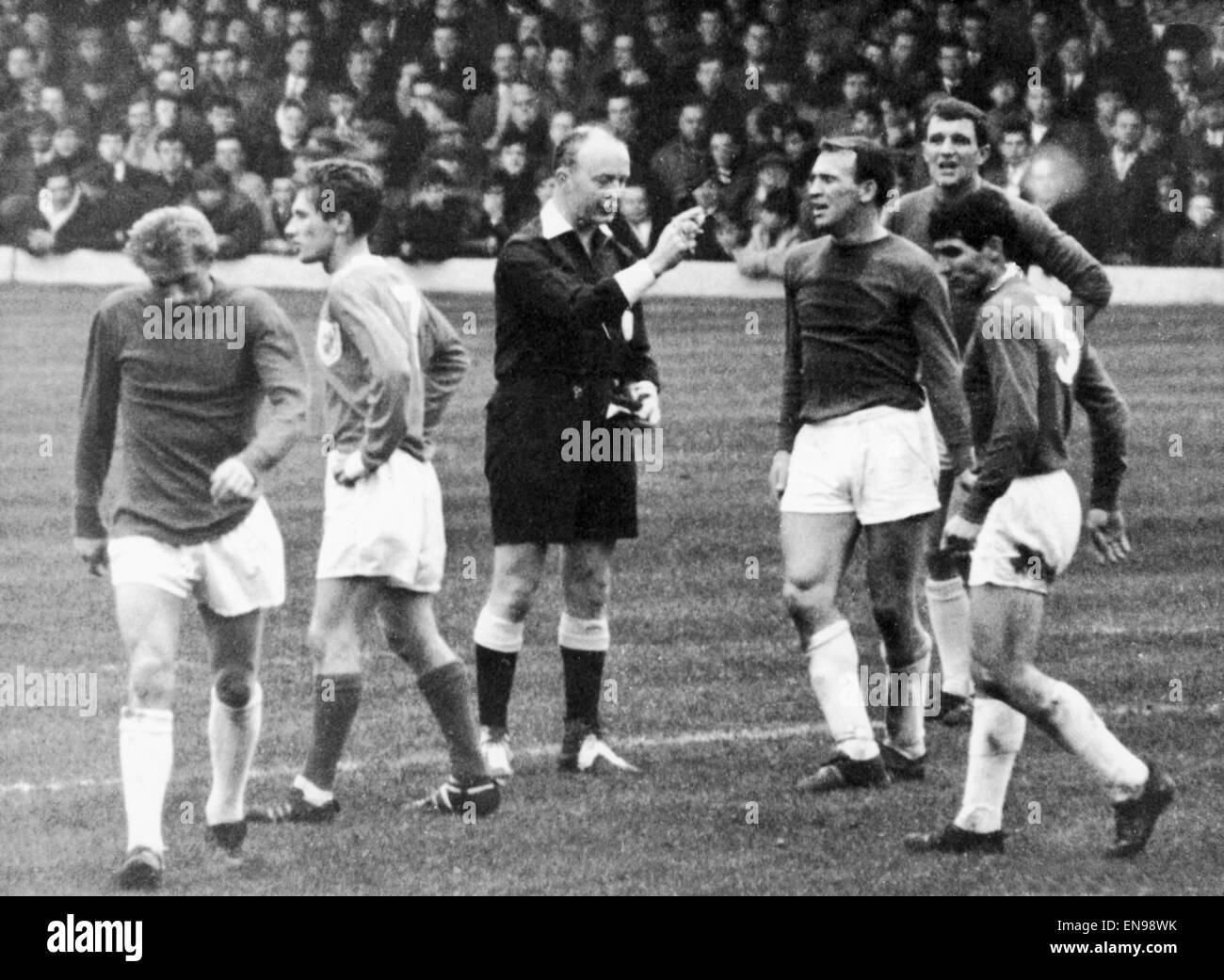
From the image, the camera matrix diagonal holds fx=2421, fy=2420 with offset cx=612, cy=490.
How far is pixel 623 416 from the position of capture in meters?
6.73

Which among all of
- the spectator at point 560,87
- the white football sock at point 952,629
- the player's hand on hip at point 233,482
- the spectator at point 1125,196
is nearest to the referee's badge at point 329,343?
the player's hand on hip at point 233,482

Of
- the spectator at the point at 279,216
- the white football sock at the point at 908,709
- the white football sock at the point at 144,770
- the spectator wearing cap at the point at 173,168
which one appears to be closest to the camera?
the white football sock at the point at 144,770

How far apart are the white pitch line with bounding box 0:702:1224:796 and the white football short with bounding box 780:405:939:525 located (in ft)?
2.90

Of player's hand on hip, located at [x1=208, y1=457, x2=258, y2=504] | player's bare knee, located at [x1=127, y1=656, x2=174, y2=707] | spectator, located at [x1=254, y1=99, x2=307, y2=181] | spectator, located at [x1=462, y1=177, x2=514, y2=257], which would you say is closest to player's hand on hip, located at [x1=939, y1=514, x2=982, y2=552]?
player's hand on hip, located at [x1=208, y1=457, x2=258, y2=504]

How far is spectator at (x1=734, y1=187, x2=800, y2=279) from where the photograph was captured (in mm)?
12570

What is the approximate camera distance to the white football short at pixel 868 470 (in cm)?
639

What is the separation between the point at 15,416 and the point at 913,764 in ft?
19.6

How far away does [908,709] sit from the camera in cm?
659

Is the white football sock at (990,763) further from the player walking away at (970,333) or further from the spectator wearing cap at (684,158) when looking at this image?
the spectator wearing cap at (684,158)

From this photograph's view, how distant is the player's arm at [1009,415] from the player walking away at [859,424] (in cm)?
71

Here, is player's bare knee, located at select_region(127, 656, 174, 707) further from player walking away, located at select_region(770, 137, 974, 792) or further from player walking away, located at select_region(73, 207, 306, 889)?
player walking away, located at select_region(770, 137, 974, 792)

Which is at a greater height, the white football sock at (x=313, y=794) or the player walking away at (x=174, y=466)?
the player walking away at (x=174, y=466)

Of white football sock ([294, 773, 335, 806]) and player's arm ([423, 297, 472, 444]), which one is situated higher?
player's arm ([423, 297, 472, 444])
